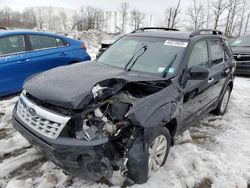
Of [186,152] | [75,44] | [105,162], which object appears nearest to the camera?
[105,162]

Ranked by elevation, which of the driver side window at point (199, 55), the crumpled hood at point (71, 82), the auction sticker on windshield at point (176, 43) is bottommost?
the crumpled hood at point (71, 82)

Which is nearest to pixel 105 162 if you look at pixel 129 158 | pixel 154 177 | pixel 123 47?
pixel 129 158

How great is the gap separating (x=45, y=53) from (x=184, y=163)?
13.3 feet

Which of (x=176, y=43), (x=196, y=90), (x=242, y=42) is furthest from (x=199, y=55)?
(x=242, y=42)

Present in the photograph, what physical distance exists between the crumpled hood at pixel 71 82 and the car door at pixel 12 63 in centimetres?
228

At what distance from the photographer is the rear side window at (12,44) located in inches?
199

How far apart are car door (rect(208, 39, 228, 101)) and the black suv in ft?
1.66

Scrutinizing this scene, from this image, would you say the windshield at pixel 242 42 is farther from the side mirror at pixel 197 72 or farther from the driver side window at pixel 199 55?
the side mirror at pixel 197 72

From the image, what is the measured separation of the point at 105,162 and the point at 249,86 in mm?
7508

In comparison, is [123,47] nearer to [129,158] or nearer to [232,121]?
[129,158]

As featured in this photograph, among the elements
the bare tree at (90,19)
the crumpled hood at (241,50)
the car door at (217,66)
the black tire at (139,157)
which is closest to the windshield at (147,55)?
the car door at (217,66)

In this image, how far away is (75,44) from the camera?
6.49 meters

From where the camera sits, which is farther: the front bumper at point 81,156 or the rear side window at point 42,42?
the rear side window at point 42,42

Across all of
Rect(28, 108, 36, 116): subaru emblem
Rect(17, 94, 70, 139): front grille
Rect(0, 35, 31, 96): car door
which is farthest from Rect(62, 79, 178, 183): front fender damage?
Rect(0, 35, 31, 96): car door
